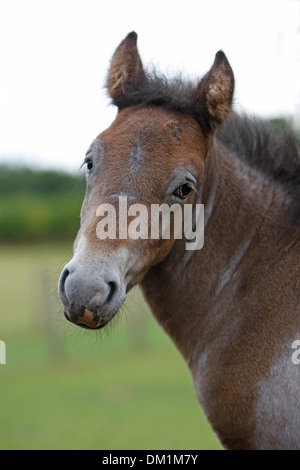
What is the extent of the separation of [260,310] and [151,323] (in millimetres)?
22775

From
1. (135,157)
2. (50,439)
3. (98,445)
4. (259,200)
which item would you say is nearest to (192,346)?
(259,200)

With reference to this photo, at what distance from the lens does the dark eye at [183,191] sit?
3.80m

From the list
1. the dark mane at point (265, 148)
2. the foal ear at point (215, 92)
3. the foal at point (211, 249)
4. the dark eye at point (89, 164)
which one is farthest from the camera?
the dark mane at point (265, 148)

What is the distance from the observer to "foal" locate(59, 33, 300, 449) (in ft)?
11.8

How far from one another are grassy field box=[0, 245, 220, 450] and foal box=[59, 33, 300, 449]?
0.60 meters

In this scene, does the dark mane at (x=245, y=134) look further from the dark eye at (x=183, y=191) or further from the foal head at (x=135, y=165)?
the dark eye at (x=183, y=191)

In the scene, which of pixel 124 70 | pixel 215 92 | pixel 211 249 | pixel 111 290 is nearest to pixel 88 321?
pixel 111 290

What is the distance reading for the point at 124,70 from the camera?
170 inches

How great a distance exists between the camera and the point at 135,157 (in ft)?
12.2

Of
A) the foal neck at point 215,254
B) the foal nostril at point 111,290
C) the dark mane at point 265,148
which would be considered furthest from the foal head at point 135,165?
the dark mane at point 265,148

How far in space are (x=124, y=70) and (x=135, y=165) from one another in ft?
3.46

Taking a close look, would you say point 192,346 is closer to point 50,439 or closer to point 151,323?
point 50,439

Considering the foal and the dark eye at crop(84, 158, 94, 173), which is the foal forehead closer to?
the foal

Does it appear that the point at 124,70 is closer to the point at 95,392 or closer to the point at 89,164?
the point at 89,164
